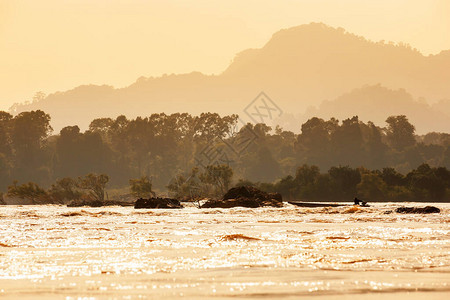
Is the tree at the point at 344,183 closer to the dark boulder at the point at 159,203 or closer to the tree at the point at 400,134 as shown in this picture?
the dark boulder at the point at 159,203

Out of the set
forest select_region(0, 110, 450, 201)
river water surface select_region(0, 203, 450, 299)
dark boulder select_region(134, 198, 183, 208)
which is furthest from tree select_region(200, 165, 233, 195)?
river water surface select_region(0, 203, 450, 299)

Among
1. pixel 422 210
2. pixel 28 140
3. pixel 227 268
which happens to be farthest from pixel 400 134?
pixel 227 268

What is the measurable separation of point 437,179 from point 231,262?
293ft

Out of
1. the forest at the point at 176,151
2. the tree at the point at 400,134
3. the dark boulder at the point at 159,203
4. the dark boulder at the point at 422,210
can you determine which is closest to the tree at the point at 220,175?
the dark boulder at the point at 159,203

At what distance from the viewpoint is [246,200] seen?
55062 mm

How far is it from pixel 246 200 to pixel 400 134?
14153 centimetres

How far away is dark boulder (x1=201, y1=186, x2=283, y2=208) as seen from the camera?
54.7m

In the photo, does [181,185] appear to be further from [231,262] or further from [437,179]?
[231,262]

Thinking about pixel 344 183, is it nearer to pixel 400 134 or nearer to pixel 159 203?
pixel 159 203


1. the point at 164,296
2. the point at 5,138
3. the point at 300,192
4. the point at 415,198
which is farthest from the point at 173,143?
the point at 164,296

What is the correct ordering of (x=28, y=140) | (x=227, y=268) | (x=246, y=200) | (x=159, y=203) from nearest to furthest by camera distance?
(x=227, y=268)
(x=246, y=200)
(x=159, y=203)
(x=28, y=140)

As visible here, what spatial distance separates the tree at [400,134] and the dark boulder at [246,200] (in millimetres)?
131263

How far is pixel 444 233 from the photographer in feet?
61.1

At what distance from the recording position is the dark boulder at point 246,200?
54662 mm
